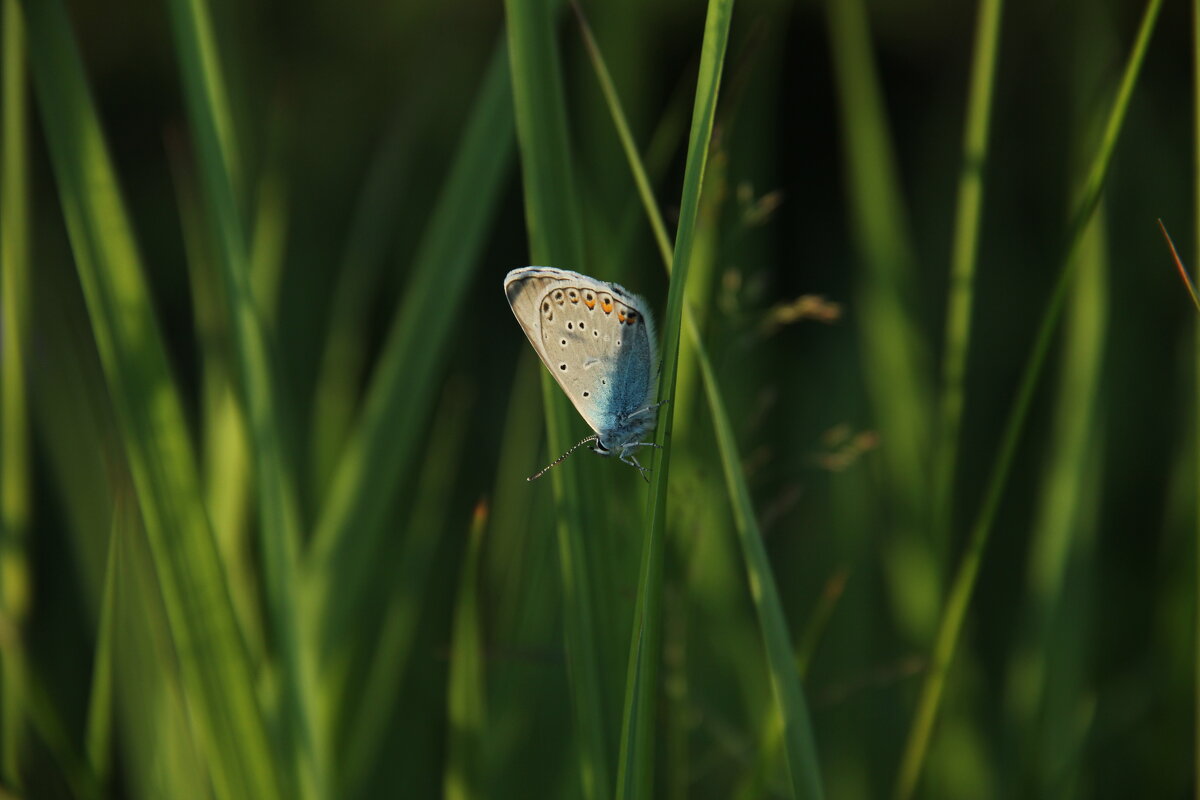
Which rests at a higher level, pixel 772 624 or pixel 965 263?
pixel 965 263

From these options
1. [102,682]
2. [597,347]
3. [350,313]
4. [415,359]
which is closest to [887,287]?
[597,347]

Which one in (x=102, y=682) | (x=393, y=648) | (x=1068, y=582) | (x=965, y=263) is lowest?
(x=1068, y=582)

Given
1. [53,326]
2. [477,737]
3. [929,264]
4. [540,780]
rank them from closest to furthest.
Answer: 1. [477,737]
2. [540,780]
3. [53,326]
4. [929,264]

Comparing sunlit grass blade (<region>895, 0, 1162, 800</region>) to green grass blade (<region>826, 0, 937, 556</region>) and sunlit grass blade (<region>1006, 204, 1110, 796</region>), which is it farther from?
green grass blade (<region>826, 0, 937, 556</region>)

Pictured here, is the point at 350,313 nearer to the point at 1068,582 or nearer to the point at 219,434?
the point at 219,434

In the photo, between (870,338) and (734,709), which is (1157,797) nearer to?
(734,709)

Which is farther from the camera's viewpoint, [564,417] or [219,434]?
[219,434]

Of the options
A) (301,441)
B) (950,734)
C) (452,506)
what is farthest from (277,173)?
(950,734)
